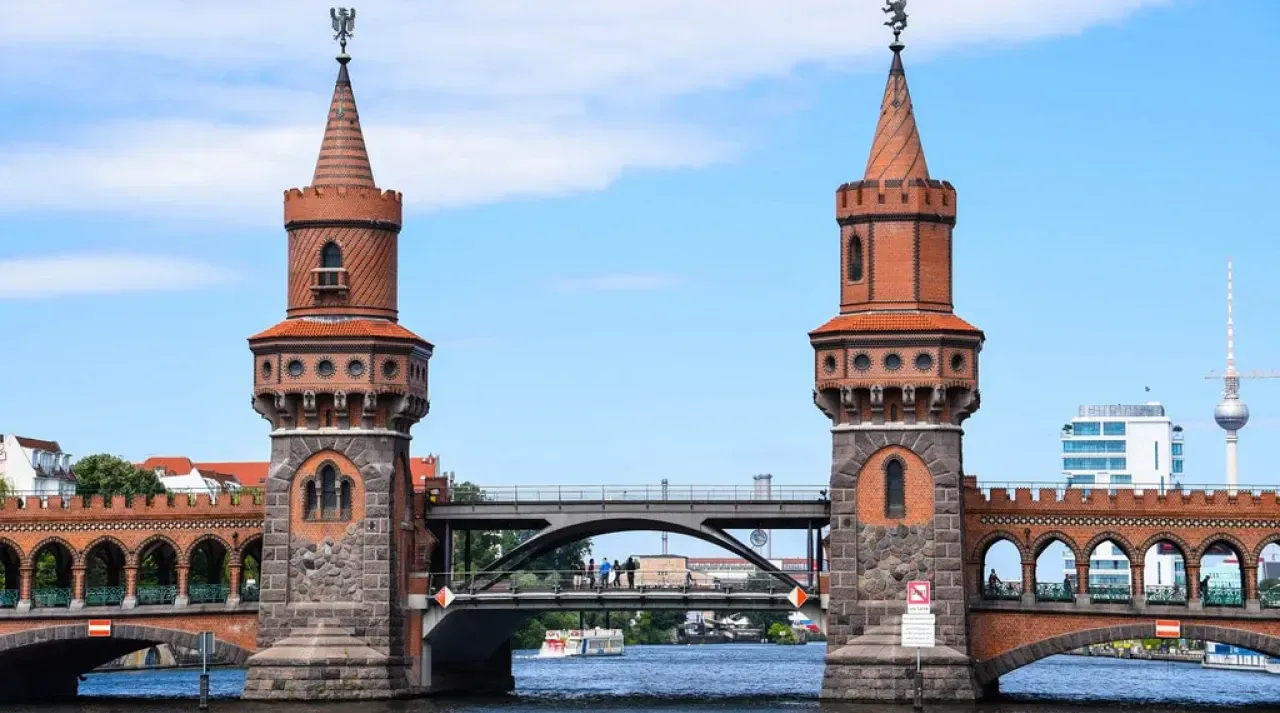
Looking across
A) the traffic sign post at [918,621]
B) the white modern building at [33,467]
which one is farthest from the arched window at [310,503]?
the white modern building at [33,467]

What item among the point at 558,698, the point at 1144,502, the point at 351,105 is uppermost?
the point at 351,105

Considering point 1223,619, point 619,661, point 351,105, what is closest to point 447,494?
point 351,105

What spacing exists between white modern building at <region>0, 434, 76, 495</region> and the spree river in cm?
3370

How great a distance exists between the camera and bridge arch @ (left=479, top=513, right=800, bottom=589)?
94875 millimetres

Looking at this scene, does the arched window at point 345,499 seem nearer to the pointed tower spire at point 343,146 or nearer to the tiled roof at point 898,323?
the pointed tower spire at point 343,146

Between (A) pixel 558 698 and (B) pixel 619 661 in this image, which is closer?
(A) pixel 558 698

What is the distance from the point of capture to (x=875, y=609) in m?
90.0

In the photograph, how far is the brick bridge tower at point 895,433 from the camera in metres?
89.5

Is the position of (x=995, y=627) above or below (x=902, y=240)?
below

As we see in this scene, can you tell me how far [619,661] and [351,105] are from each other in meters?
76.6

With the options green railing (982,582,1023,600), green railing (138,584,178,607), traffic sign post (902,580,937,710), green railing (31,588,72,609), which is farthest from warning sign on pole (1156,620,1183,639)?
green railing (31,588,72,609)

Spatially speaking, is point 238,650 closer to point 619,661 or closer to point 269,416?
point 269,416

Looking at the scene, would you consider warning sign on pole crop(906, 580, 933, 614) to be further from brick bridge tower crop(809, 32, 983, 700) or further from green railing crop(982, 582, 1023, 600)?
green railing crop(982, 582, 1023, 600)

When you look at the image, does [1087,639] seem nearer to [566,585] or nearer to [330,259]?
[566,585]
